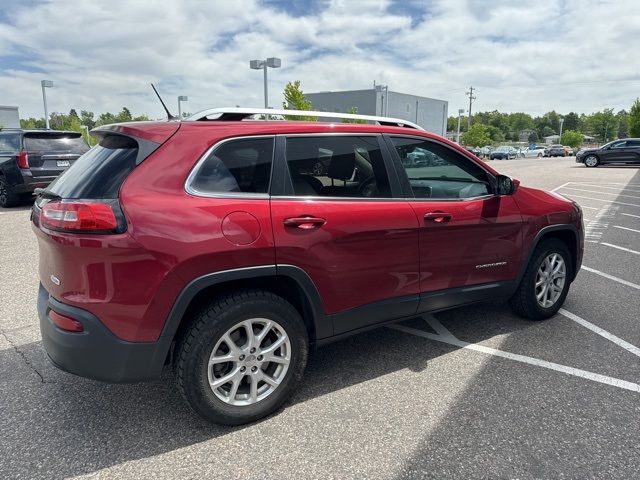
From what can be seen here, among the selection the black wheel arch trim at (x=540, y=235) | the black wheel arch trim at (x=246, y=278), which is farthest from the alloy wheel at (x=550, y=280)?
the black wheel arch trim at (x=246, y=278)

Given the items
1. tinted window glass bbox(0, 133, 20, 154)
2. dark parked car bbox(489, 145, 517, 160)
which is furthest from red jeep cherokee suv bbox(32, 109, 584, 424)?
dark parked car bbox(489, 145, 517, 160)

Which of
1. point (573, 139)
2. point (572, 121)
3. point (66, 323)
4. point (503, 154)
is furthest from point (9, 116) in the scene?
point (572, 121)

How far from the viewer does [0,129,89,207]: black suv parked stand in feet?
31.4

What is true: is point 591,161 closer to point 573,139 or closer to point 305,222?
point 305,222

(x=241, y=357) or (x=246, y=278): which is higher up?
(x=246, y=278)

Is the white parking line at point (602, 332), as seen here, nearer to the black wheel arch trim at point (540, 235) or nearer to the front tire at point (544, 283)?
the front tire at point (544, 283)

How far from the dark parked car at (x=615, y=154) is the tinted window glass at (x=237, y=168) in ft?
94.3

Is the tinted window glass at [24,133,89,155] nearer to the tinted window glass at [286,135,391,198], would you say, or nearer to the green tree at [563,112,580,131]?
the tinted window glass at [286,135,391,198]

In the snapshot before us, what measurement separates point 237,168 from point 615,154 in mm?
29610

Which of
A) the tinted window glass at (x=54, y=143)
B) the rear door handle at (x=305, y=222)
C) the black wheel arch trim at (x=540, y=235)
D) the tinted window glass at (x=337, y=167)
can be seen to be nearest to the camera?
the rear door handle at (x=305, y=222)

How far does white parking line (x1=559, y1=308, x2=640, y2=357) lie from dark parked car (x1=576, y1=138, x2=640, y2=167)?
1027 inches

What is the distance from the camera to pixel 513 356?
11.6 ft

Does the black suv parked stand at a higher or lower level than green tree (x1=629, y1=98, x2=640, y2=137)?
lower

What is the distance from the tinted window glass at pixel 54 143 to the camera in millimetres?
9617
